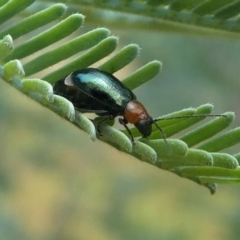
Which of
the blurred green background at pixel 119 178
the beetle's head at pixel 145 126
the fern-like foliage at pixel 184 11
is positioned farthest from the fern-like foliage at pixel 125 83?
the blurred green background at pixel 119 178

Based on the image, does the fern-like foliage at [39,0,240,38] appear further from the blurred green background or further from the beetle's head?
the blurred green background

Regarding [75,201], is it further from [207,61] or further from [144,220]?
[207,61]

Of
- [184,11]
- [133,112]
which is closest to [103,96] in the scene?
[133,112]

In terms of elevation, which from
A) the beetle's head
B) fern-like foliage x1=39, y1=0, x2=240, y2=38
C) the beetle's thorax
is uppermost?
fern-like foliage x1=39, y1=0, x2=240, y2=38

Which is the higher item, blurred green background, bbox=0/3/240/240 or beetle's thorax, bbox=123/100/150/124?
beetle's thorax, bbox=123/100/150/124

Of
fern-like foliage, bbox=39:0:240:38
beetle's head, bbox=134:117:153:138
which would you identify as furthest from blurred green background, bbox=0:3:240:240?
beetle's head, bbox=134:117:153:138

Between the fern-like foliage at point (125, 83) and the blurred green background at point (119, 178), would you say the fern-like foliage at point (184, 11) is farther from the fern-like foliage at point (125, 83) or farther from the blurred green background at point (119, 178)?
the blurred green background at point (119, 178)
